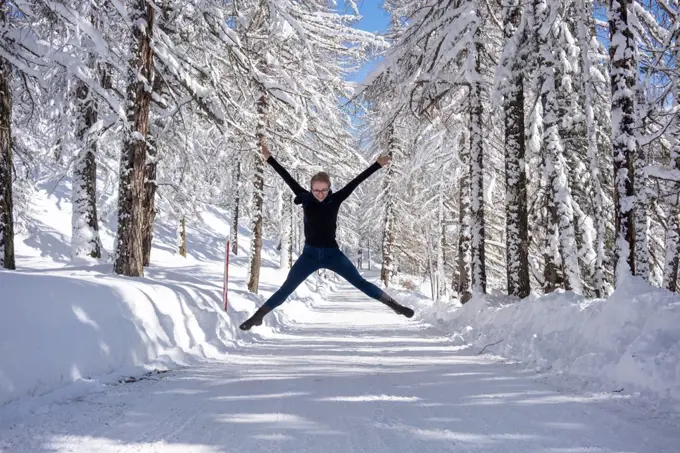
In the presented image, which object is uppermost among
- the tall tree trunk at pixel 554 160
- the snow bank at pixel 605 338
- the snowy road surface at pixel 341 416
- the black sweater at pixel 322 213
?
the tall tree trunk at pixel 554 160

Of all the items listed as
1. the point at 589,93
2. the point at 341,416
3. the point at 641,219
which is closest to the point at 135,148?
the point at 341,416

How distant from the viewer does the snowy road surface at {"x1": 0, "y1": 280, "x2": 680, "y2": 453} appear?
258 centimetres

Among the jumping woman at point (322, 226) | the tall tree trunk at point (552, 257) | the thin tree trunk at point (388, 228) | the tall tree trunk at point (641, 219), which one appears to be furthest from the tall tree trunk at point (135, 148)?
the thin tree trunk at point (388, 228)

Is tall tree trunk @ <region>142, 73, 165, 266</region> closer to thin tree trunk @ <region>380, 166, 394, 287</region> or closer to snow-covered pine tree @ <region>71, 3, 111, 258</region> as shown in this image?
snow-covered pine tree @ <region>71, 3, 111, 258</region>

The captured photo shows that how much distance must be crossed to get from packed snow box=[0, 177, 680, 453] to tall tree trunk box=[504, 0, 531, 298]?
2966 mm

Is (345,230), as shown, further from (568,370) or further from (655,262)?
(568,370)

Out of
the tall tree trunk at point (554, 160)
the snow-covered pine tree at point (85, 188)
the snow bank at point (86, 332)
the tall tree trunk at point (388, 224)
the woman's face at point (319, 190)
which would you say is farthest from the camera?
the tall tree trunk at point (388, 224)

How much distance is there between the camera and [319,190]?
15.9 ft

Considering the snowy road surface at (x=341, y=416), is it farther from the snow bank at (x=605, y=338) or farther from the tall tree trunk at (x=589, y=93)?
the tall tree trunk at (x=589, y=93)

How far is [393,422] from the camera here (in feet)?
9.87

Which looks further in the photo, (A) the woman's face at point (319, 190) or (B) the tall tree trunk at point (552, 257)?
(B) the tall tree trunk at point (552, 257)

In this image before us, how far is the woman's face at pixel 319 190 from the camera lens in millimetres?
4828

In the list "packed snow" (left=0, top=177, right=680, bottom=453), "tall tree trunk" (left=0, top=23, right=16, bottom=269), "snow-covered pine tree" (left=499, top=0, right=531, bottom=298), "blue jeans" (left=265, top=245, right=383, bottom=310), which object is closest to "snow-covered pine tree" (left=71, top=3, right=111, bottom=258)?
"tall tree trunk" (left=0, top=23, right=16, bottom=269)

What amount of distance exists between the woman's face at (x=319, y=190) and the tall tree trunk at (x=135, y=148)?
14.7 feet
